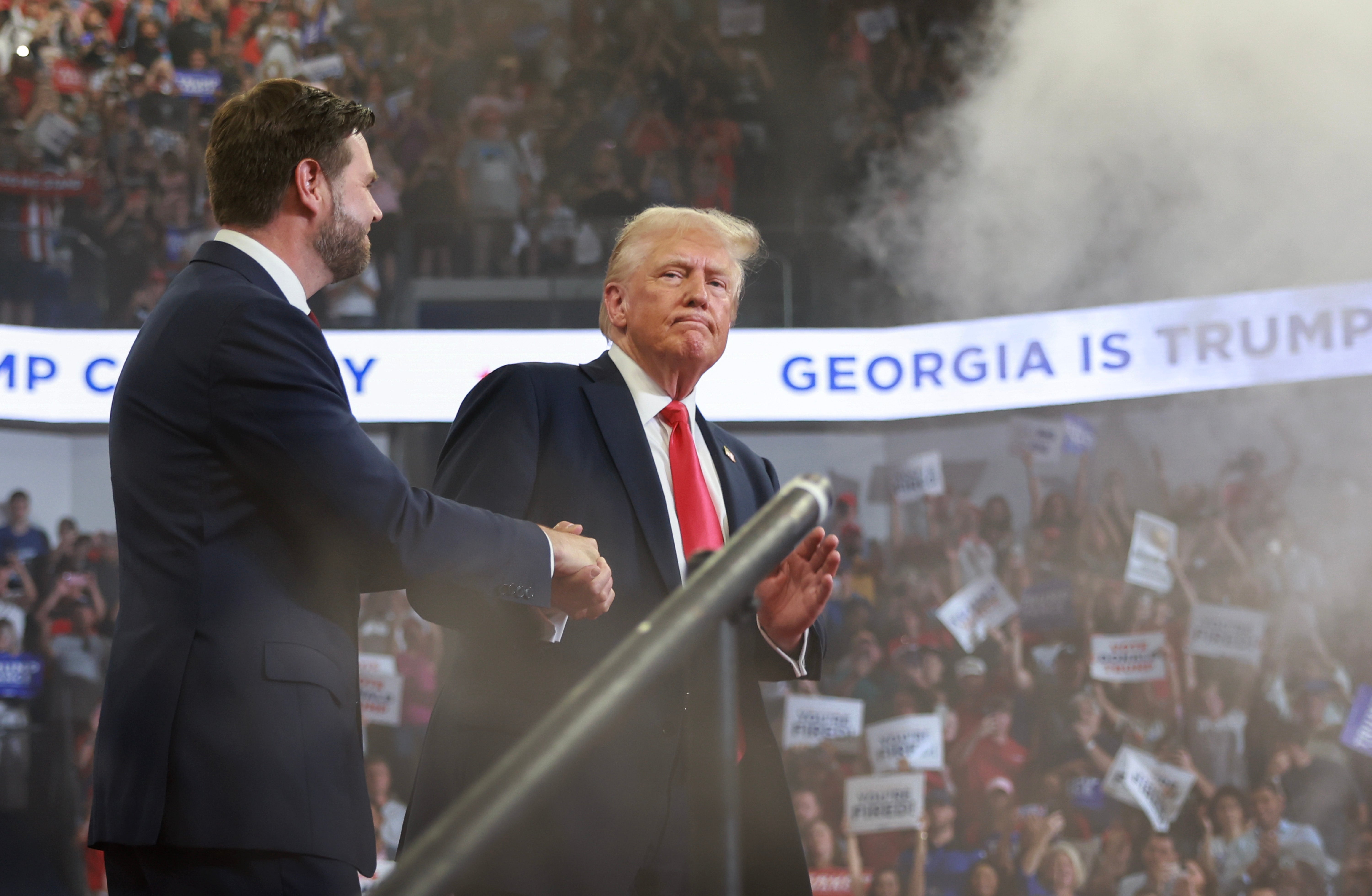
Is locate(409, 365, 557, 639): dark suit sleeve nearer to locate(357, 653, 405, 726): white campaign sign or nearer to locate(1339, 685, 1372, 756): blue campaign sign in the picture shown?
locate(357, 653, 405, 726): white campaign sign

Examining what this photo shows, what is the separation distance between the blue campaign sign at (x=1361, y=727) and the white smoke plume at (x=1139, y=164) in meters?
1.90

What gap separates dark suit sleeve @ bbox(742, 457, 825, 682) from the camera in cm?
166

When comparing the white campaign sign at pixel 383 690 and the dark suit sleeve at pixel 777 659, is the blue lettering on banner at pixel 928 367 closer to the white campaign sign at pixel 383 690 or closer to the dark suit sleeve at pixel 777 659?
the white campaign sign at pixel 383 690

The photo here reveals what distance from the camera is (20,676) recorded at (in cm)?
549

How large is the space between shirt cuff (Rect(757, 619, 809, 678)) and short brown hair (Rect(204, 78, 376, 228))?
764 millimetres

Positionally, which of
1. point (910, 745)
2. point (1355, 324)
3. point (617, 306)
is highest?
point (1355, 324)

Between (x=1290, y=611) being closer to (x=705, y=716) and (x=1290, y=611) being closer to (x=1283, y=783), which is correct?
(x=1283, y=783)

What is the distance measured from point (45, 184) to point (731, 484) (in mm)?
6307

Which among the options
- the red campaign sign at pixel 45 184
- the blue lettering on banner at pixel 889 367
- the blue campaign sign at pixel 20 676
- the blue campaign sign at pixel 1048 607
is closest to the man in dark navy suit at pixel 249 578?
the blue campaign sign at pixel 1048 607

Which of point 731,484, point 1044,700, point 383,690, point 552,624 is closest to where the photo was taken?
point 552,624

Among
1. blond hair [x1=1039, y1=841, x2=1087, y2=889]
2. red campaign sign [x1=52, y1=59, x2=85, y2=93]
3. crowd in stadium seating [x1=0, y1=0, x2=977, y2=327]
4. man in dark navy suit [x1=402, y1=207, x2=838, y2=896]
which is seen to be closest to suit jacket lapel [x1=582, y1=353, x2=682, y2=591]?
man in dark navy suit [x1=402, y1=207, x2=838, y2=896]

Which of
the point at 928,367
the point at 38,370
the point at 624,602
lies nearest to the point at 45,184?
the point at 38,370

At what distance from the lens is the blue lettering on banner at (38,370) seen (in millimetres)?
6336

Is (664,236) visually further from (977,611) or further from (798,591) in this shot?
(977,611)
